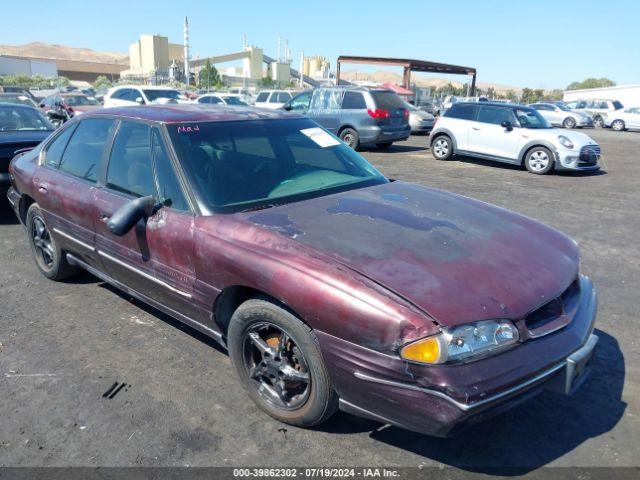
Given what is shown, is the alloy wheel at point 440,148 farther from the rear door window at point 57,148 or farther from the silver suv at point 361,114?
the rear door window at point 57,148

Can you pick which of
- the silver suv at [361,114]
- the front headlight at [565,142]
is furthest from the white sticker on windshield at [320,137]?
the silver suv at [361,114]

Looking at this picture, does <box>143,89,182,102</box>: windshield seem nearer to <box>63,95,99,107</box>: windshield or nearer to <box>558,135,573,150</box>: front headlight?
<box>63,95,99,107</box>: windshield

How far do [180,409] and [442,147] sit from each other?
12130 millimetres

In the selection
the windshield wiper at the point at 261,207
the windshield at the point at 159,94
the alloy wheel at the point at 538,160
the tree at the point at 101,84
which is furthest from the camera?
the tree at the point at 101,84

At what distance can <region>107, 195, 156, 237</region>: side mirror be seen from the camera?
10.8 ft

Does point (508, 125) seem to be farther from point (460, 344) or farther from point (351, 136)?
point (460, 344)

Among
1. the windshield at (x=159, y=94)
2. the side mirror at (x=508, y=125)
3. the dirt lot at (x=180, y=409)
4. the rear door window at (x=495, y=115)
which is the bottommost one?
the dirt lot at (x=180, y=409)

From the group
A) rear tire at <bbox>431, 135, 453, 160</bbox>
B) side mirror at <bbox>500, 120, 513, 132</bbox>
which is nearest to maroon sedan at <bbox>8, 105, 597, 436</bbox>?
side mirror at <bbox>500, 120, 513, 132</bbox>

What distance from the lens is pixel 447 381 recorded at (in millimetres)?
2227

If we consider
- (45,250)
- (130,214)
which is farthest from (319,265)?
(45,250)

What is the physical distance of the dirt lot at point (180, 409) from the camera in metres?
2.69

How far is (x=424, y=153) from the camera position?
A: 609 inches

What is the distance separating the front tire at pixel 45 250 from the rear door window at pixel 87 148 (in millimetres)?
689

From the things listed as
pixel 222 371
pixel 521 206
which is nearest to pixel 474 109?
pixel 521 206
